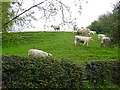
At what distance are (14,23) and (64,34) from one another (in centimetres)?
1616

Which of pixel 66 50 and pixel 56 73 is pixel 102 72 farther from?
pixel 66 50

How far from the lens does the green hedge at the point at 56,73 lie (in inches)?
398

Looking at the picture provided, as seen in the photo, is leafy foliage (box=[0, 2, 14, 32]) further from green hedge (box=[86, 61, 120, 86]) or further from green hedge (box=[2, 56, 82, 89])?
green hedge (box=[86, 61, 120, 86])

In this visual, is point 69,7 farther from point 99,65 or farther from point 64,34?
point 64,34

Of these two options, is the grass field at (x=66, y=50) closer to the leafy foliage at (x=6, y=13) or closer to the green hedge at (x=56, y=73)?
the green hedge at (x=56, y=73)

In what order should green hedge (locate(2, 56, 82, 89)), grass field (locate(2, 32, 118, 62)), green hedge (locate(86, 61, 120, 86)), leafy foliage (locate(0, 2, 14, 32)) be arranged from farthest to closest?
grass field (locate(2, 32, 118, 62)) → green hedge (locate(86, 61, 120, 86)) → green hedge (locate(2, 56, 82, 89)) → leafy foliage (locate(0, 2, 14, 32))

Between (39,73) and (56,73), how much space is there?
2.26ft

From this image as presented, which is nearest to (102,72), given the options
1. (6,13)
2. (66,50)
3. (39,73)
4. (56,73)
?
(56,73)

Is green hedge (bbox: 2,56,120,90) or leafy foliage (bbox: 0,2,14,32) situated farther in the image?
green hedge (bbox: 2,56,120,90)

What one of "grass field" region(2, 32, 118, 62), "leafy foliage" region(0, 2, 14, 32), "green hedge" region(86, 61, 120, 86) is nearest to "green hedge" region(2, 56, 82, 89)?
"green hedge" region(86, 61, 120, 86)

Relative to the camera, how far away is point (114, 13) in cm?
1502

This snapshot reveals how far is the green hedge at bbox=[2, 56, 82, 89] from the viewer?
32.9 ft

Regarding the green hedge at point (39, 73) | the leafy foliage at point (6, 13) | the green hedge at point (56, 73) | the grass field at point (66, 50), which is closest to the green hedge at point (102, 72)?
the green hedge at point (56, 73)

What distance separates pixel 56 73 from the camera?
10.9 m
